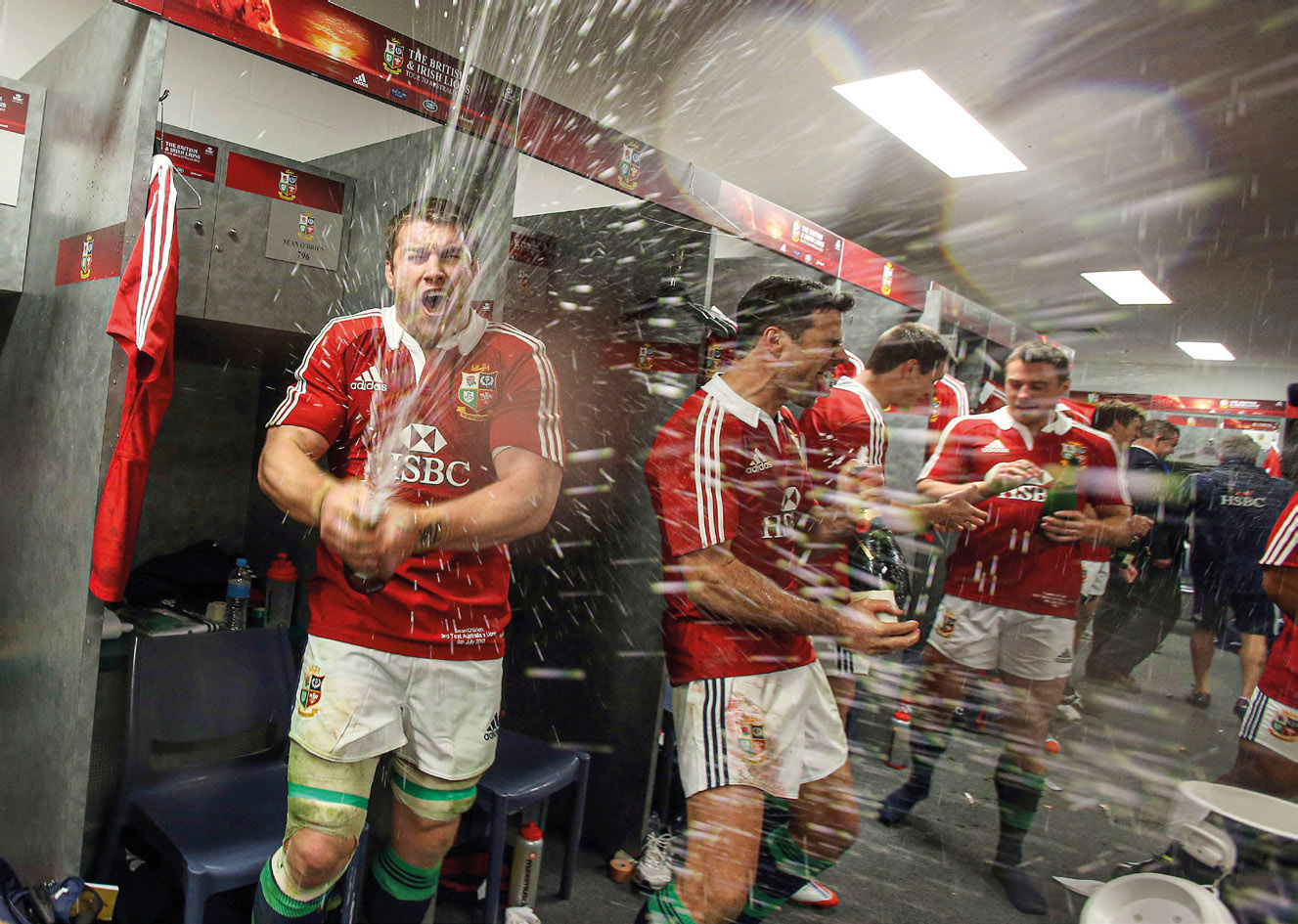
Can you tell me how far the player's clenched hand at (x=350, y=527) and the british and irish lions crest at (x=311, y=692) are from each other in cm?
15

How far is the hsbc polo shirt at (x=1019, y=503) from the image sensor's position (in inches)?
42.6

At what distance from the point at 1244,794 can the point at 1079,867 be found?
1.75 ft

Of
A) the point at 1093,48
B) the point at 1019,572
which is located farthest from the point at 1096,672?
the point at 1093,48

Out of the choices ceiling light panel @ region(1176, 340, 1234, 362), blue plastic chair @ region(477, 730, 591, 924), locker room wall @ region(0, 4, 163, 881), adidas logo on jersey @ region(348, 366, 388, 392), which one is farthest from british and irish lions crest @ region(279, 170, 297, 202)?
ceiling light panel @ region(1176, 340, 1234, 362)

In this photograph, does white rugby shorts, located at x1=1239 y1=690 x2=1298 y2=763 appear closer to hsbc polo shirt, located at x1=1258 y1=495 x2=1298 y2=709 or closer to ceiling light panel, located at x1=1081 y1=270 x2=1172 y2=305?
hsbc polo shirt, located at x1=1258 y1=495 x2=1298 y2=709

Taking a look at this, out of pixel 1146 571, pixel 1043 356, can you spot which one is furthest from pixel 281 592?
pixel 1146 571

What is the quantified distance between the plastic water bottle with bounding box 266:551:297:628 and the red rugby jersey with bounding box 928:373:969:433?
128cm

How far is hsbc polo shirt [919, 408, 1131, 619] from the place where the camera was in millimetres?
1081

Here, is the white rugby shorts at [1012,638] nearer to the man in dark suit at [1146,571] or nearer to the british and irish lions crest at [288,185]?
the man in dark suit at [1146,571]

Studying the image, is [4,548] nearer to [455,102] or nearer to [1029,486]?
[455,102]

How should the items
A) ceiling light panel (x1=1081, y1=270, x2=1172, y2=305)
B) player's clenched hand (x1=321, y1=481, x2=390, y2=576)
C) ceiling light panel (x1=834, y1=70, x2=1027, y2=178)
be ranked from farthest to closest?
ceiling light panel (x1=834, y1=70, x2=1027, y2=178) < ceiling light panel (x1=1081, y1=270, x2=1172, y2=305) < player's clenched hand (x1=321, y1=481, x2=390, y2=576)

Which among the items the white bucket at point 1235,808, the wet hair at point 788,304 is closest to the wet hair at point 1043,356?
the wet hair at point 788,304

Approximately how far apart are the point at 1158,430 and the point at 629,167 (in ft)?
3.38

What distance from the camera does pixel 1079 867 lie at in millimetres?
1426
